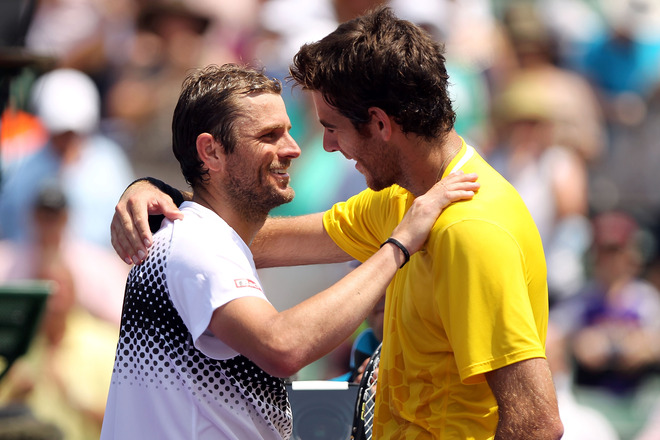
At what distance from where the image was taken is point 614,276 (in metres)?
5.70

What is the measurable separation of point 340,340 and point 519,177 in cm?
379

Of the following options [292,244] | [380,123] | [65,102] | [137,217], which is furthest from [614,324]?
[137,217]

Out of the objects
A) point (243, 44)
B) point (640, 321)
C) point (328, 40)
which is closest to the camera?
point (328, 40)

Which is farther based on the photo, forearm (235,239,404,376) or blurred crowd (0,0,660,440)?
blurred crowd (0,0,660,440)

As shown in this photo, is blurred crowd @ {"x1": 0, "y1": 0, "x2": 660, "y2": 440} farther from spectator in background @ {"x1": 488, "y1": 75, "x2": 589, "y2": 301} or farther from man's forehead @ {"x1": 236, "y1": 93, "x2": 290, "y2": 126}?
man's forehead @ {"x1": 236, "y1": 93, "x2": 290, "y2": 126}

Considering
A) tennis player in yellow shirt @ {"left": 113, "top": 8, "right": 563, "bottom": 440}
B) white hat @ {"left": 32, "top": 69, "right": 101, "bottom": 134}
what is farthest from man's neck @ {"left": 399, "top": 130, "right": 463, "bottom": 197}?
white hat @ {"left": 32, "top": 69, "right": 101, "bottom": 134}

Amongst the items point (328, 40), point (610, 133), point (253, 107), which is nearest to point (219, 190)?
point (253, 107)

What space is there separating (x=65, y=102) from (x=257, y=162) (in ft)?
11.6

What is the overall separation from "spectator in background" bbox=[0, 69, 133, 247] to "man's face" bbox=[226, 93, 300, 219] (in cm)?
319

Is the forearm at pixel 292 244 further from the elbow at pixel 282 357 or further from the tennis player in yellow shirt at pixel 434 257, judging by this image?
the elbow at pixel 282 357

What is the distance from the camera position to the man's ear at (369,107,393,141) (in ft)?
7.82

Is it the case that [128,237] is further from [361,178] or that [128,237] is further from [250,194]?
[361,178]

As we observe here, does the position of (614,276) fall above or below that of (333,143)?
below

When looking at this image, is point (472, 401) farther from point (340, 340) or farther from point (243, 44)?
point (243, 44)
